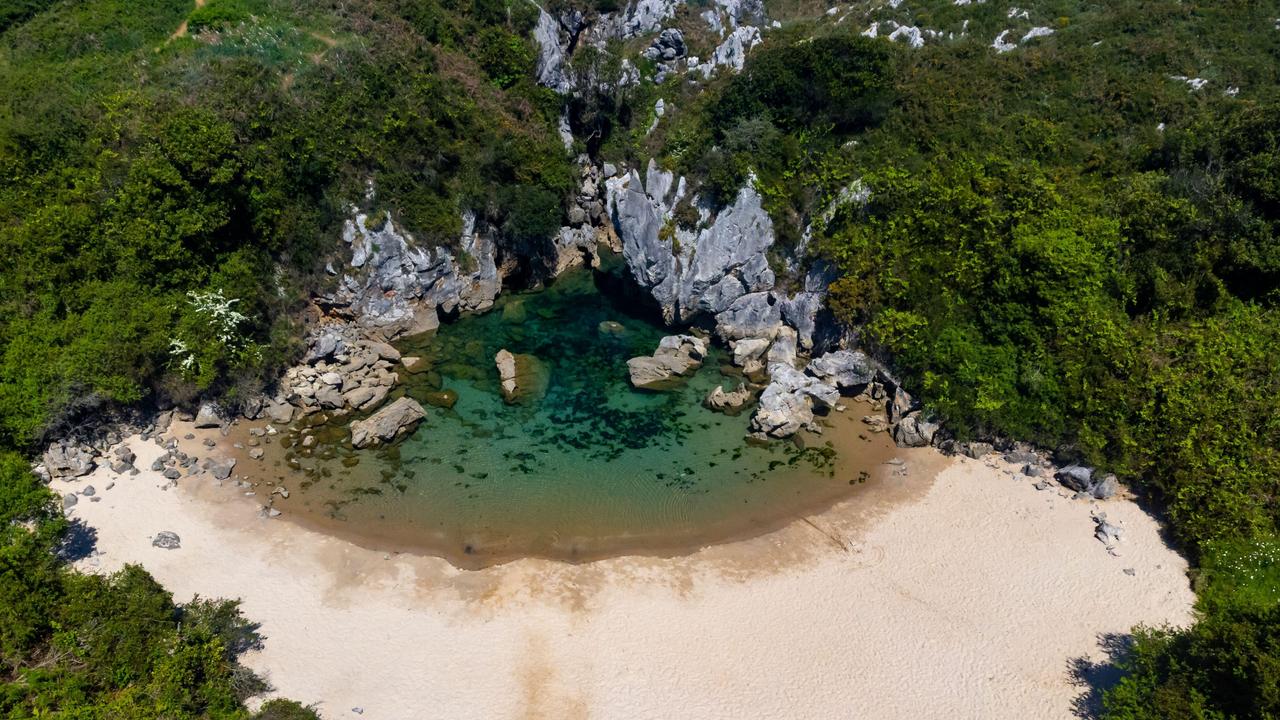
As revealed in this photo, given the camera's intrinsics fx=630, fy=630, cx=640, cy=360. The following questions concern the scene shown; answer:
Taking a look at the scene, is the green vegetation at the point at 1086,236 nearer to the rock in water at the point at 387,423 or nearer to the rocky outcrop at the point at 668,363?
the rocky outcrop at the point at 668,363

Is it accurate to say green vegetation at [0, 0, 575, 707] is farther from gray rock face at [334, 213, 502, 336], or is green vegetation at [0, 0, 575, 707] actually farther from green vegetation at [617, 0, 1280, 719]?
green vegetation at [617, 0, 1280, 719]

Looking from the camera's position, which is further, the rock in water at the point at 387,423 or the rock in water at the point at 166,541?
the rock in water at the point at 387,423

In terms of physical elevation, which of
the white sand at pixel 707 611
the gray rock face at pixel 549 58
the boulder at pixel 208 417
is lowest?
the white sand at pixel 707 611

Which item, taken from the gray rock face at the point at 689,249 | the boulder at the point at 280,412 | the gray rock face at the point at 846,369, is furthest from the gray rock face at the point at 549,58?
the boulder at the point at 280,412

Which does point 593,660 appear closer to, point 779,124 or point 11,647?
point 11,647

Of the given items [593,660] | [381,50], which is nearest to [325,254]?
[381,50]
